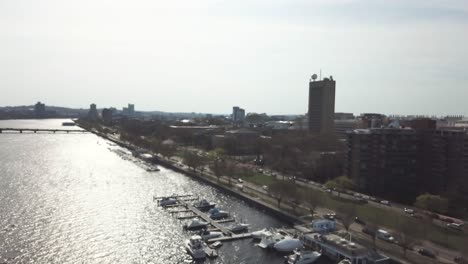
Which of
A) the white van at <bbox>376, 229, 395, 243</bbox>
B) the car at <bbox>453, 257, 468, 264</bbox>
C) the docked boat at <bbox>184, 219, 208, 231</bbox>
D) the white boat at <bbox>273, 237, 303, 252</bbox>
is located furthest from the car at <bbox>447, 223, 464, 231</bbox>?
the docked boat at <bbox>184, 219, 208, 231</bbox>

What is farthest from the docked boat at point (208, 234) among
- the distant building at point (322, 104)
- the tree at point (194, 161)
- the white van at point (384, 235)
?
the distant building at point (322, 104)

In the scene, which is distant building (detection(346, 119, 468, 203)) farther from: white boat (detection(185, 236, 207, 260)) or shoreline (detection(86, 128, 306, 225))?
white boat (detection(185, 236, 207, 260))

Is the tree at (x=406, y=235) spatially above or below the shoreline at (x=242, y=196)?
above

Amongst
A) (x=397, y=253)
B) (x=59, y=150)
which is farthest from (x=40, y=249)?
(x=59, y=150)

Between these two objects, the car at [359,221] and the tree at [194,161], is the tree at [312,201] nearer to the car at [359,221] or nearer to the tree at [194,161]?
the car at [359,221]

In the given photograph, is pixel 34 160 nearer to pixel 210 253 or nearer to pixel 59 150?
pixel 59 150

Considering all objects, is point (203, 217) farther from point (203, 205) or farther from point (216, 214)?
point (203, 205)
